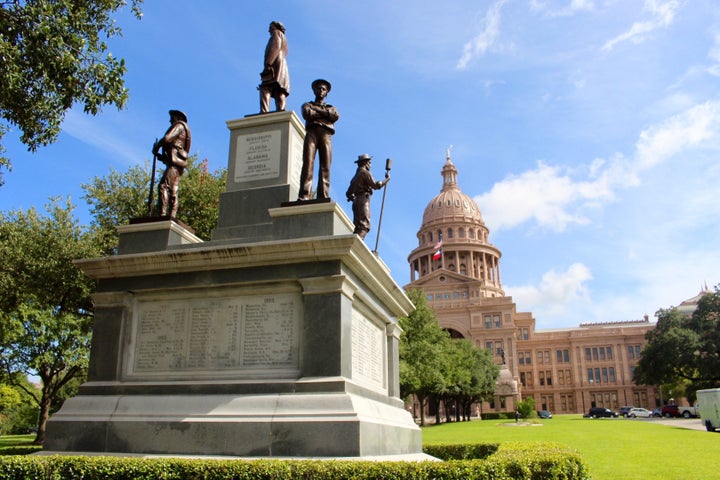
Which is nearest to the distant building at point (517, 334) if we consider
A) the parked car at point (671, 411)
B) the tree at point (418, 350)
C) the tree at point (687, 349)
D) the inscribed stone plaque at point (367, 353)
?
the tree at point (687, 349)

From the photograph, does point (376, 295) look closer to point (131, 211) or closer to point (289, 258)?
point (289, 258)

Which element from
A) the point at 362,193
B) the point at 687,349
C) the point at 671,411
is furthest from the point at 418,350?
the point at 687,349

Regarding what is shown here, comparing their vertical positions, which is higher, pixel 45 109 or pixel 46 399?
pixel 45 109

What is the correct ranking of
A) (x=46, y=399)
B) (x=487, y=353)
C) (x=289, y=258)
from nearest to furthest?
(x=289, y=258) < (x=46, y=399) < (x=487, y=353)

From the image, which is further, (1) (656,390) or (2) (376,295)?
(1) (656,390)

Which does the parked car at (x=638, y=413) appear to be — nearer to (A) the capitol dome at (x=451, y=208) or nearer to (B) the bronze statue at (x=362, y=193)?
(A) the capitol dome at (x=451, y=208)

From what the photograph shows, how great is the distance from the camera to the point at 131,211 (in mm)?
25016

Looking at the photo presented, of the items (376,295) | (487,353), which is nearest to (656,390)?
(487,353)

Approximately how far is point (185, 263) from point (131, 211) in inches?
643

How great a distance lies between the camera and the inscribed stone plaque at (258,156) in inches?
456

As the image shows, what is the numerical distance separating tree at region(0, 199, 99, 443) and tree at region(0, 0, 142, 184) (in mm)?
11932

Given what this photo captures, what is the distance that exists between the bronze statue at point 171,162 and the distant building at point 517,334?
96448 millimetres

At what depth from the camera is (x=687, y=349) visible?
7081cm

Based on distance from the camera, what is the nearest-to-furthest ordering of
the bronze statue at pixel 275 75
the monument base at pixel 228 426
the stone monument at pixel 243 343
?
1. the monument base at pixel 228 426
2. the stone monument at pixel 243 343
3. the bronze statue at pixel 275 75
